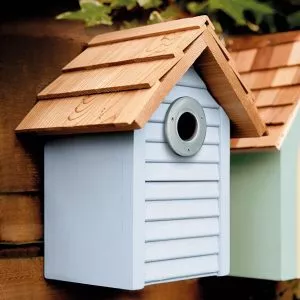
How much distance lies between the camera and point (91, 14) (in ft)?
6.05

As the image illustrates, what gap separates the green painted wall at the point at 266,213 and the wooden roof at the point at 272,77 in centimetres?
4

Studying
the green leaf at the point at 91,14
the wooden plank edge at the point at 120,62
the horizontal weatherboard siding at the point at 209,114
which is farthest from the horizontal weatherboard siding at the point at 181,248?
the green leaf at the point at 91,14

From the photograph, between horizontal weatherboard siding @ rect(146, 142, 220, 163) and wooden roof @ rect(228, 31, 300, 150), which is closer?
horizontal weatherboard siding @ rect(146, 142, 220, 163)

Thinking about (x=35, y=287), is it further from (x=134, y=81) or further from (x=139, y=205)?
(x=134, y=81)

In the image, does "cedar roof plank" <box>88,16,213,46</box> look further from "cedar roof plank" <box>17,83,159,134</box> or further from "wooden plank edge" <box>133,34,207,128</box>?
"cedar roof plank" <box>17,83,159,134</box>

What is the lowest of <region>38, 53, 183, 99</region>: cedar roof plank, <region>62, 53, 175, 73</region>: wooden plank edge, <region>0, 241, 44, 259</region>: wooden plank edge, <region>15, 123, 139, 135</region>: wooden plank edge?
<region>0, 241, 44, 259</region>: wooden plank edge

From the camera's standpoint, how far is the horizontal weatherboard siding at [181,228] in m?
1.59

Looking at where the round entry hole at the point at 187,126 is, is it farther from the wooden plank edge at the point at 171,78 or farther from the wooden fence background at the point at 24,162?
the wooden fence background at the point at 24,162

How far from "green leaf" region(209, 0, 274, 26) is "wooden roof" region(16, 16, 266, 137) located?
37 cm

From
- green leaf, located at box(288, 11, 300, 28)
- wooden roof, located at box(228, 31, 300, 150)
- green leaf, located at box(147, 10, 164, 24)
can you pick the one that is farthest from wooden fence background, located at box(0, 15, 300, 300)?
green leaf, located at box(288, 11, 300, 28)

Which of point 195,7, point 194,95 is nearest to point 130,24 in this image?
point 195,7

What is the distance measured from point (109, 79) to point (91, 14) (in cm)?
29

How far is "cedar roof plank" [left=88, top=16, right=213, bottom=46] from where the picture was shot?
1650 mm

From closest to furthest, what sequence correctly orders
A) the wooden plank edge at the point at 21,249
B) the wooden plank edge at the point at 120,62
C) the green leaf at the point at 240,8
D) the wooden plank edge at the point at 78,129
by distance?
the wooden plank edge at the point at 78,129, the wooden plank edge at the point at 120,62, the wooden plank edge at the point at 21,249, the green leaf at the point at 240,8
